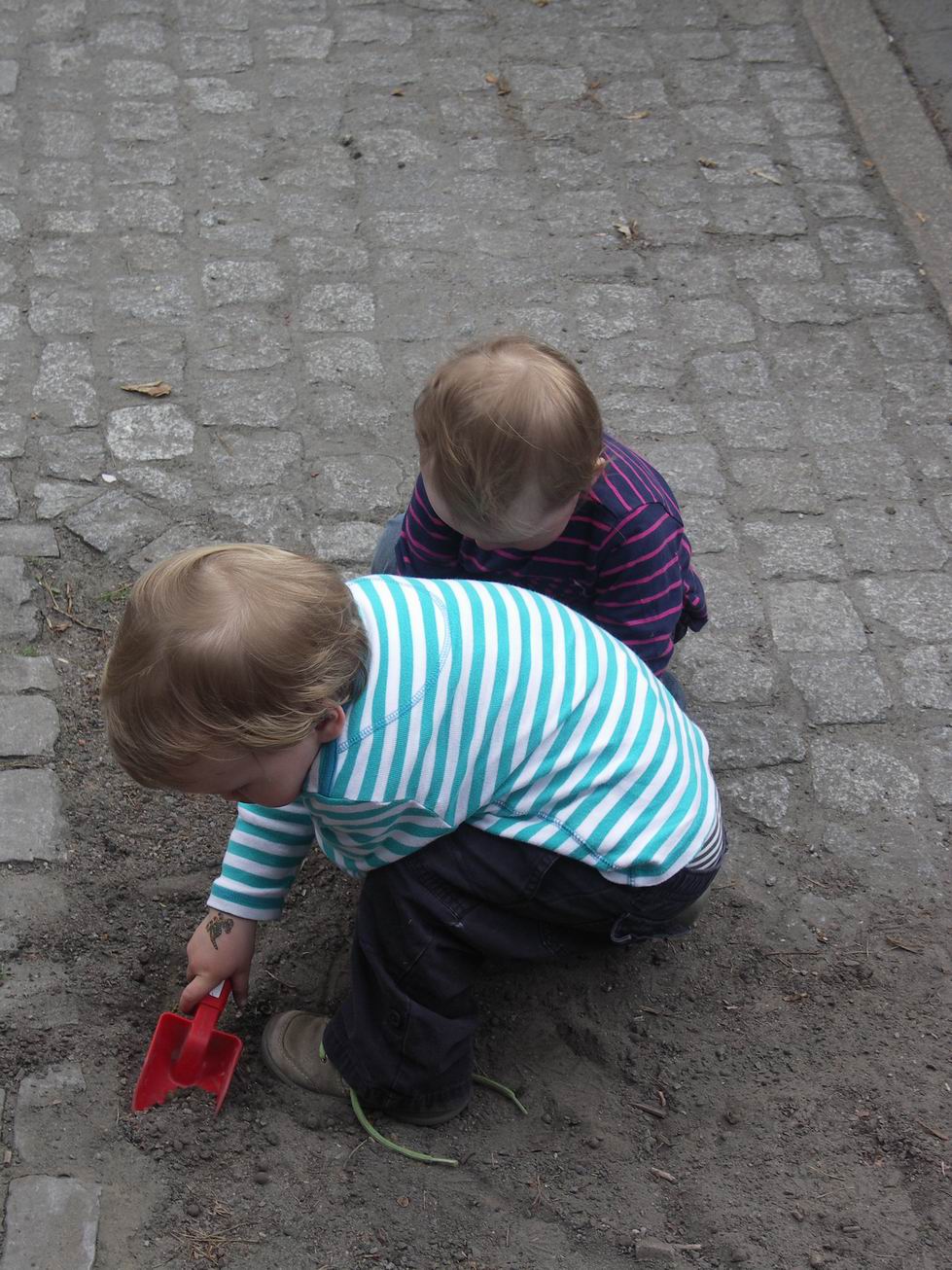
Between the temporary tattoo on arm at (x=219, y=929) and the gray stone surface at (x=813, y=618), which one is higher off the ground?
the temporary tattoo on arm at (x=219, y=929)

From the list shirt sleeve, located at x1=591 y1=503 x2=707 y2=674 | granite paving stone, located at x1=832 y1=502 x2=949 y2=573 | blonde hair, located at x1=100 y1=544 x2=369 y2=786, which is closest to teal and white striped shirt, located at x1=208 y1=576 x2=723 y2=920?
blonde hair, located at x1=100 y1=544 x2=369 y2=786

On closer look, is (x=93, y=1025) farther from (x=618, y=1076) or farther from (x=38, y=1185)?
(x=618, y=1076)

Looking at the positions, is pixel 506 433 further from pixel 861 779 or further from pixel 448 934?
pixel 861 779

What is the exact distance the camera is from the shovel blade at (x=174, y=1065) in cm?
219

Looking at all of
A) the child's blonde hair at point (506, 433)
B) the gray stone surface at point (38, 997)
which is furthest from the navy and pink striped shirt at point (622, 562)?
the gray stone surface at point (38, 997)

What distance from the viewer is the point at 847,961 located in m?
2.52

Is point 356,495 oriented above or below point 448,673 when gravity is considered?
below

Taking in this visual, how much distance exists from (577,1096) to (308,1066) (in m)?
0.47

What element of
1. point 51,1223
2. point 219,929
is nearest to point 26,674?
point 219,929

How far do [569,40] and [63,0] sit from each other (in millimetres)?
2009

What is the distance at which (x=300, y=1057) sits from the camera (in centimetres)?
233

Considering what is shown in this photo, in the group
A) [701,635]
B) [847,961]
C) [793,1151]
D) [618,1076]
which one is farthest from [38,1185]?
[701,635]

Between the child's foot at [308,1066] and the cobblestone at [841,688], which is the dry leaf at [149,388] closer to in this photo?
the cobblestone at [841,688]

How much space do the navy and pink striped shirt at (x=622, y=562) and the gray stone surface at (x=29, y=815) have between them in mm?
955
